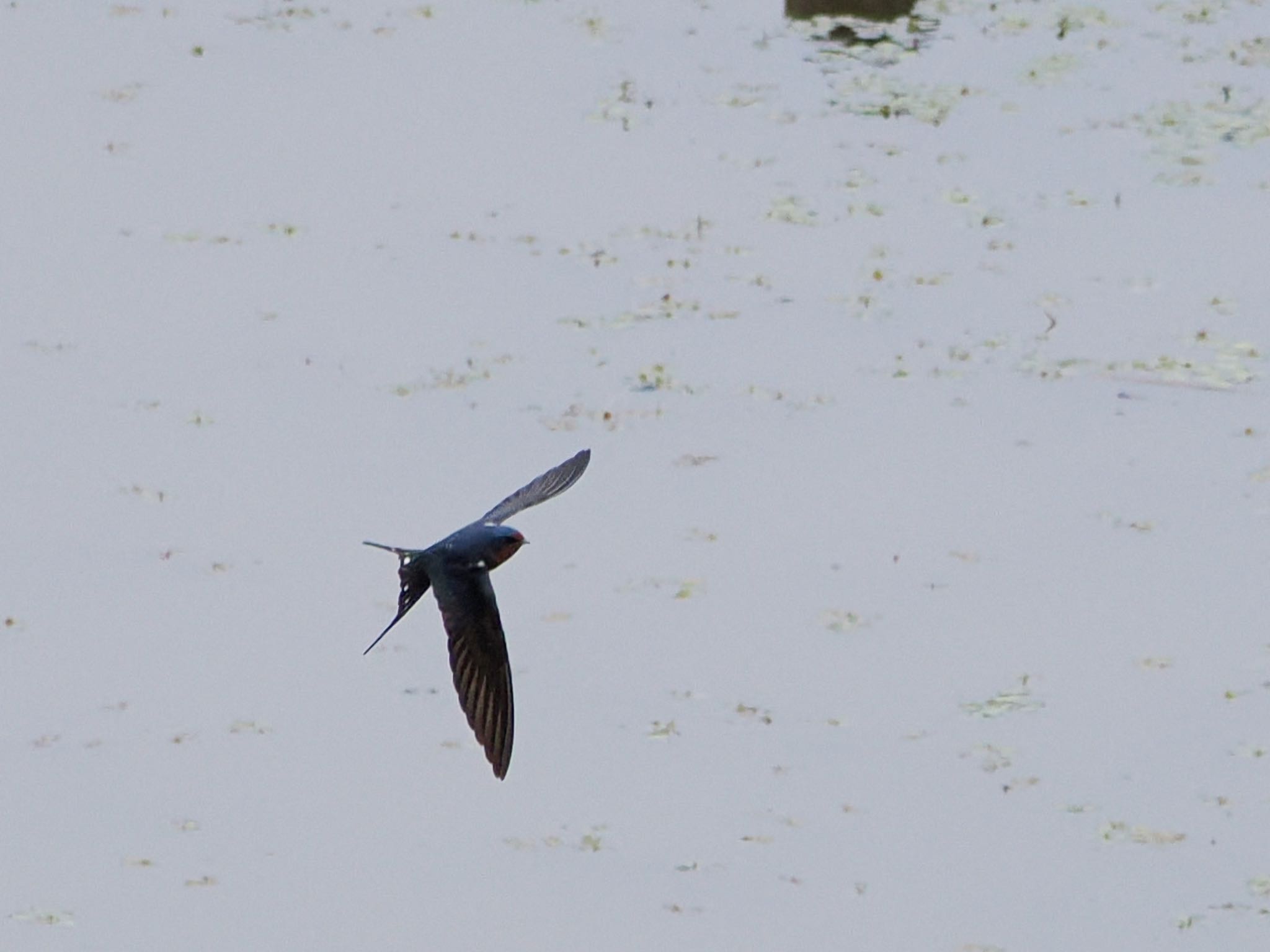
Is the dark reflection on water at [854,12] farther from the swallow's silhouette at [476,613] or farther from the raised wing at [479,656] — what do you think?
the raised wing at [479,656]

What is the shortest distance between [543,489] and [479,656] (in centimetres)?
56

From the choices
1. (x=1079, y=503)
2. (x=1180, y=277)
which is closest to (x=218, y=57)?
(x=1180, y=277)

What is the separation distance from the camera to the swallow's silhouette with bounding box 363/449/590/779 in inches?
143

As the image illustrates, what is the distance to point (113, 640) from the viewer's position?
5.25 meters

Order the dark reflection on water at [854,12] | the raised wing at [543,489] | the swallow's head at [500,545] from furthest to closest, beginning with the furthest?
the dark reflection on water at [854,12]
the raised wing at [543,489]
the swallow's head at [500,545]

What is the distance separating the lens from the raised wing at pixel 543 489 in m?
4.13

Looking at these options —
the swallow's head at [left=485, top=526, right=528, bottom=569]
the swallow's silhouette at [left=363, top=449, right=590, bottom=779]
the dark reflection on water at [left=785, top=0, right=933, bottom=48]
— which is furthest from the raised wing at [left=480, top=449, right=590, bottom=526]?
the dark reflection on water at [left=785, top=0, right=933, bottom=48]

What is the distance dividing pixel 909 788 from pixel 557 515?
4.89ft

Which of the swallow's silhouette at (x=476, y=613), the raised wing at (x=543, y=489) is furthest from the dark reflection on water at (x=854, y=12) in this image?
the swallow's silhouette at (x=476, y=613)

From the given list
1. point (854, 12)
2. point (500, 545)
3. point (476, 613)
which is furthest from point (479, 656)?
point (854, 12)

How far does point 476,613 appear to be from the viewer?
3758mm

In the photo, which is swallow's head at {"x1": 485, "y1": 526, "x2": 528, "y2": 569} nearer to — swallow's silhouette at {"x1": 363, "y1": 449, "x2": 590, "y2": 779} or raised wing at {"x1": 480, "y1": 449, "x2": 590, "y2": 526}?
swallow's silhouette at {"x1": 363, "y1": 449, "x2": 590, "y2": 779}

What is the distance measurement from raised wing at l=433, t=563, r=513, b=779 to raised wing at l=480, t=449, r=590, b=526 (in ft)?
0.94

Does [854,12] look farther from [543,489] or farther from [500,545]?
[500,545]
